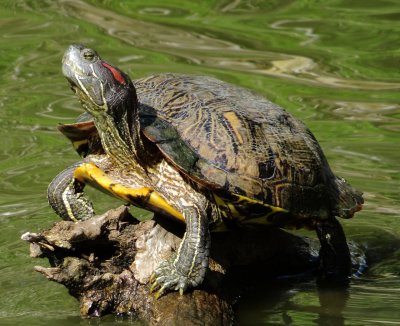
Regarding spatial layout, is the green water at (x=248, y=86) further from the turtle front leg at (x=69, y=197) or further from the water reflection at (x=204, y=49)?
the turtle front leg at (x=69, y=197)

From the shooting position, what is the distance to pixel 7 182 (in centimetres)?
748

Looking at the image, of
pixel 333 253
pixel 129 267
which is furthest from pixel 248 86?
pixel 129 267

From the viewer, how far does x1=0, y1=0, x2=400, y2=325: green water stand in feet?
17.1

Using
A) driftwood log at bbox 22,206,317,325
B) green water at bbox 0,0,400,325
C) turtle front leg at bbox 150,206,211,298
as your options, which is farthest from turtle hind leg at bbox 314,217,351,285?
turtle front leg at bbox 150,206,211,298

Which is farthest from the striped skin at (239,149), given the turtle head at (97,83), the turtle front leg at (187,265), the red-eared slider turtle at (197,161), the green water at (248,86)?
the green water at (248,86)

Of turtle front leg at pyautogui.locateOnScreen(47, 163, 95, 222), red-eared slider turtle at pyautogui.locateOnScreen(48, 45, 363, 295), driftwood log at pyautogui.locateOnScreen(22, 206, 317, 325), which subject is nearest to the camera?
driftwood log at pyautogui.locateOnScreen(22, 206, 317, 325)

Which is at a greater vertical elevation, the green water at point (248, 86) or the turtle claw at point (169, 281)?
the turtle claw at point (169, 281)

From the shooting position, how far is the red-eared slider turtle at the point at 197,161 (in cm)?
500

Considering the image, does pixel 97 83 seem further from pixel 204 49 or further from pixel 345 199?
pixel 204 49

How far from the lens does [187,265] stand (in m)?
4.66

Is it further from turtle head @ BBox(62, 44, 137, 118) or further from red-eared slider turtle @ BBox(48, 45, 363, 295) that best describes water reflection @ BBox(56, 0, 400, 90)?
turtle head @ BBox(62, 44, 137, 118)

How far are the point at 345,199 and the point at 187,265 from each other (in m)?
1.42

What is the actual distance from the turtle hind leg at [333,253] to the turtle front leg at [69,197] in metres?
1.38

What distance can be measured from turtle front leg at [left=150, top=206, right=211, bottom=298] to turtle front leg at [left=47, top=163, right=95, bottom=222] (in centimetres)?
84
